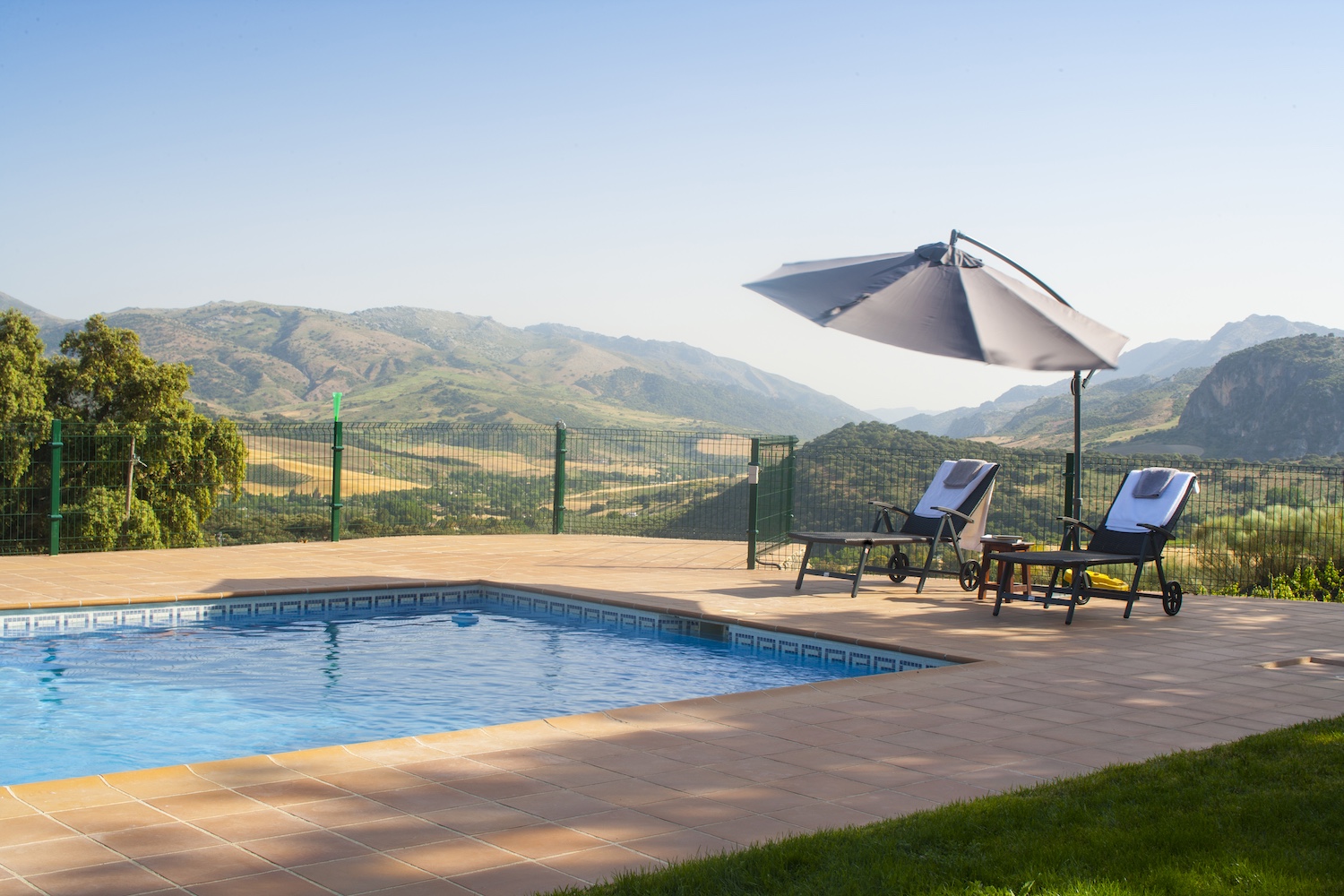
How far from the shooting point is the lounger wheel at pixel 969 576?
907 cm

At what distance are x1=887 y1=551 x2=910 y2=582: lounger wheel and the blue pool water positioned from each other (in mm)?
2572

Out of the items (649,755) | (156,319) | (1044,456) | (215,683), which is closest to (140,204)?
(1044,456)

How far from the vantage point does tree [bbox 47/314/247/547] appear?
1773 cm

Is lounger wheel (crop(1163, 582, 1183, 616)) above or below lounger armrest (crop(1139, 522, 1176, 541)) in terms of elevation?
below

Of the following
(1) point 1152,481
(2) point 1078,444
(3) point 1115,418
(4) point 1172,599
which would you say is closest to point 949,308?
(2) point 1078,444

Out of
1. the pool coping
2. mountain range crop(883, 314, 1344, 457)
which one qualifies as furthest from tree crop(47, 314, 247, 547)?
mountain range crop(883, 314, 1344, 457)

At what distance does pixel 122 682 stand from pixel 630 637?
3246 millimetres

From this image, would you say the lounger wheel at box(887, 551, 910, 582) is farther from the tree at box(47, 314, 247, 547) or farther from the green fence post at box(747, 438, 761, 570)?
the tree at box(47, 314, 247, 547)

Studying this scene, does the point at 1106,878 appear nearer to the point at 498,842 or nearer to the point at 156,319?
the point at 498,842

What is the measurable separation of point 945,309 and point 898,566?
2.50 m

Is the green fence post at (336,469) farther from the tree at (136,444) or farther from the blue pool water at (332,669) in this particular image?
the tree at (136,444)

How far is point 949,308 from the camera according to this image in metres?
8.11

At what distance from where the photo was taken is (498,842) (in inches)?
116

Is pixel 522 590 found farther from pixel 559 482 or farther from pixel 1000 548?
pixel 559 482
